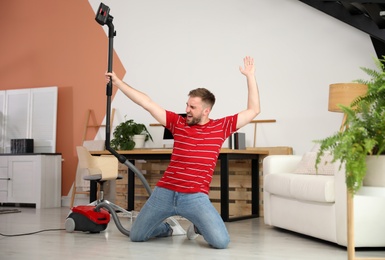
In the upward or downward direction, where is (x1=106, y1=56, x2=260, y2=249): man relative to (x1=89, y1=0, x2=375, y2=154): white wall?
downward

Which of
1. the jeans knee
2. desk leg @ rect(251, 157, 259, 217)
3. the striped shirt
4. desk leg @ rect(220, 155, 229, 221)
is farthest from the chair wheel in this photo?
desk leg @ rect(251, 157, 259, 217)

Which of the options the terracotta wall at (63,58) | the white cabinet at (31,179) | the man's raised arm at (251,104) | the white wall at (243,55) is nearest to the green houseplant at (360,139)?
the man's raised arm at (251,104)

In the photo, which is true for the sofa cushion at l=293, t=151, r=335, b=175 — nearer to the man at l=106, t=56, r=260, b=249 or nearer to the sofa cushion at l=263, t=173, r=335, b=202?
the sofa cushion at l=263, t=173, r=335, b=202

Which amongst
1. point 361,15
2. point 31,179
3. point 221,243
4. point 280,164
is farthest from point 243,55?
point 221,243

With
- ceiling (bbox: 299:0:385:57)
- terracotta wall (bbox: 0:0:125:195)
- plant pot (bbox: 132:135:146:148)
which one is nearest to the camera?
ceiling (bbox: 299:0:385:57)

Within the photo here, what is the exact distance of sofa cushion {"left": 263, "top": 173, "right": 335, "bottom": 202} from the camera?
391 centimetres

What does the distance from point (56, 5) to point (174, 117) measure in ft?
15.8

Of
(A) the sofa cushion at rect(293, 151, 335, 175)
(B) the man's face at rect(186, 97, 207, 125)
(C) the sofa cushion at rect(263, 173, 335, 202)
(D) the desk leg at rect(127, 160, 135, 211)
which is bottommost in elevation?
(D) the desk leg at rect(127, 160, 135, 211)

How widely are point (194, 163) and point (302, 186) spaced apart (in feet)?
2.91

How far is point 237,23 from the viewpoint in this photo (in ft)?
22.2

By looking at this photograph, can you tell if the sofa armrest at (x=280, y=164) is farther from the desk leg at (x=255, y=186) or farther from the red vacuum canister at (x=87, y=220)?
the red vacuum canister at (x=87, y=220)

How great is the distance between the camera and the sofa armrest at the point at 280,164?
5.06 meters

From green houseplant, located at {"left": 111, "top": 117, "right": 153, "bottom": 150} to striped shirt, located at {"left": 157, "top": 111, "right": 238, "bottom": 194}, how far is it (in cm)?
278

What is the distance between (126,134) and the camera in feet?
22.5
